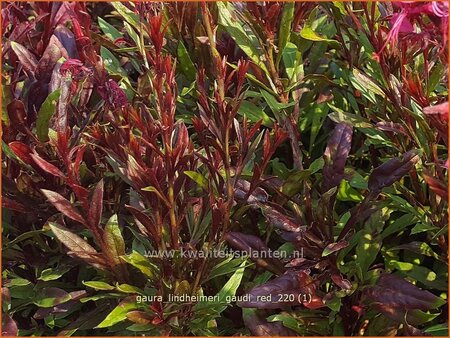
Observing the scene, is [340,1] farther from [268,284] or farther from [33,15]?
[33,15]

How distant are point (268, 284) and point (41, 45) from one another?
1.08m

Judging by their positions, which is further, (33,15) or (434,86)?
(33,15)

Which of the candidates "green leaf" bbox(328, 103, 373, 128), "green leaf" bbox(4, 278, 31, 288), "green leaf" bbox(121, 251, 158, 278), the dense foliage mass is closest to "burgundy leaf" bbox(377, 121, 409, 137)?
the dense foliage mass

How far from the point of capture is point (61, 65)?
5.95ft

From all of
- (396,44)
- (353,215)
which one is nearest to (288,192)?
(353,215)

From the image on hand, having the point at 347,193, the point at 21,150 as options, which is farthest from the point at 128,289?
the point at 347,193

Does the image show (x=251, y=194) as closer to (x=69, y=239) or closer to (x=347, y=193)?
(x=347, y=193)

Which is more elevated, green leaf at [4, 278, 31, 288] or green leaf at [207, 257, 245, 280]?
green leaf at [207, 257, 245, 280]

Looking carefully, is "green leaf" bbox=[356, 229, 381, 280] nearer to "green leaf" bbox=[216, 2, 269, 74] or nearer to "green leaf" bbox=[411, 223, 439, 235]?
"green leaf" bbox=[411, 223, 439, 235]

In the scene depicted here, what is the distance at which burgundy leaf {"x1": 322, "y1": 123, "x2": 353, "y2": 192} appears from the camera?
1.74 m

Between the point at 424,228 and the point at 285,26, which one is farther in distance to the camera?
the point at 285,26

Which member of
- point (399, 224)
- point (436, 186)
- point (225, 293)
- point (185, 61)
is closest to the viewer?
point (436, 186)

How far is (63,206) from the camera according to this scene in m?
1.62

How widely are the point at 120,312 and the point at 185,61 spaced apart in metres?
0.82
